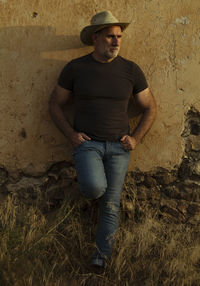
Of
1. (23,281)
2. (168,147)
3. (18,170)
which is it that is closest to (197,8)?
(168,147)

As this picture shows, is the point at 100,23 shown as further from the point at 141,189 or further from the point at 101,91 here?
the point at 141,189

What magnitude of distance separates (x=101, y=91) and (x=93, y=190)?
0.86 m

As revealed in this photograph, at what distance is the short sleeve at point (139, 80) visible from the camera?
3.30 metres

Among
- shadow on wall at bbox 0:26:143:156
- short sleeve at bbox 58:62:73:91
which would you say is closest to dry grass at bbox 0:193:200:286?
shadow on wall at bbox 0:26:143:156

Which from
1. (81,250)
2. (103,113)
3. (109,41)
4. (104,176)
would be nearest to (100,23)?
(109,41)

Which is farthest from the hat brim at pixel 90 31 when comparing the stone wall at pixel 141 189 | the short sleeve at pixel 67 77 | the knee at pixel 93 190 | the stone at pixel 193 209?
the stone at pixel 193 209

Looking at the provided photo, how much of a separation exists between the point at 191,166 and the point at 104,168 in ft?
3.06

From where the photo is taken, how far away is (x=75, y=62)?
3.26 m

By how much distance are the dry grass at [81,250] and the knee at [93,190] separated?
0.46m

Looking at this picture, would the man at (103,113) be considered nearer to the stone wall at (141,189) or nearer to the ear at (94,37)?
the ear at (94,37)

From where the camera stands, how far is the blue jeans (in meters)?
2.99

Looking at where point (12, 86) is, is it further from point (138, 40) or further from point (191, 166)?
point (191, 166)

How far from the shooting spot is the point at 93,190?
9.68ft

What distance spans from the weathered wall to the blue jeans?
48 centimetres
